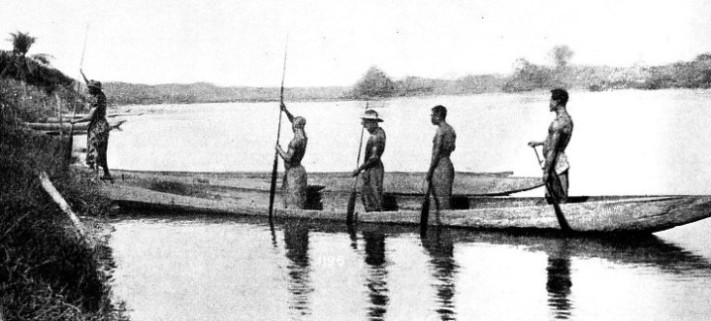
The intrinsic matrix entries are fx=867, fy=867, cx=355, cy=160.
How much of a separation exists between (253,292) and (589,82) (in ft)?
45.2

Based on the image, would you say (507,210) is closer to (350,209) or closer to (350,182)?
(350,209)

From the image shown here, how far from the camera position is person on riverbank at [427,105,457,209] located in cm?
1023

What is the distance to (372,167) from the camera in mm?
10672

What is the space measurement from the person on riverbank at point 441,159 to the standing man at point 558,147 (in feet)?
3.63

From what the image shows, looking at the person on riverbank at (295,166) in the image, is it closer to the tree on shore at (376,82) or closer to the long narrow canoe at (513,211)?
the long narrow canoe at (513,211)

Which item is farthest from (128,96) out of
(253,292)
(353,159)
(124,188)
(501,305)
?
(501,305)

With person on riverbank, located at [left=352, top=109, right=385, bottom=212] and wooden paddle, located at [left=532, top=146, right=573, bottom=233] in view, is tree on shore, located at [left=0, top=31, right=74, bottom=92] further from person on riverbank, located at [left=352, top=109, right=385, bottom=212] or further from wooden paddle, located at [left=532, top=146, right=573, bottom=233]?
wooden paddle, located at [left=532, top=146, right=573, bottom=233]

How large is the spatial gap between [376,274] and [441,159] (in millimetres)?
2068

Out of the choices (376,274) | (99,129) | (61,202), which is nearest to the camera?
(61,202)

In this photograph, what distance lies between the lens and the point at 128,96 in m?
19.1

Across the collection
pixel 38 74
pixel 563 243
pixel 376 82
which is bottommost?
pixel 563 243

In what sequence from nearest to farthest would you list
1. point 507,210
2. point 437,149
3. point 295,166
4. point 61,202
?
1. point 61,202
2. point 437,149
3. point 507,210
4. point 295,166

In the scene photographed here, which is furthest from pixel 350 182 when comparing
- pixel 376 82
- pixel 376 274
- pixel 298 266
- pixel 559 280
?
pixel 376 82

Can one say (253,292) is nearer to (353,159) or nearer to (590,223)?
(590,223)
